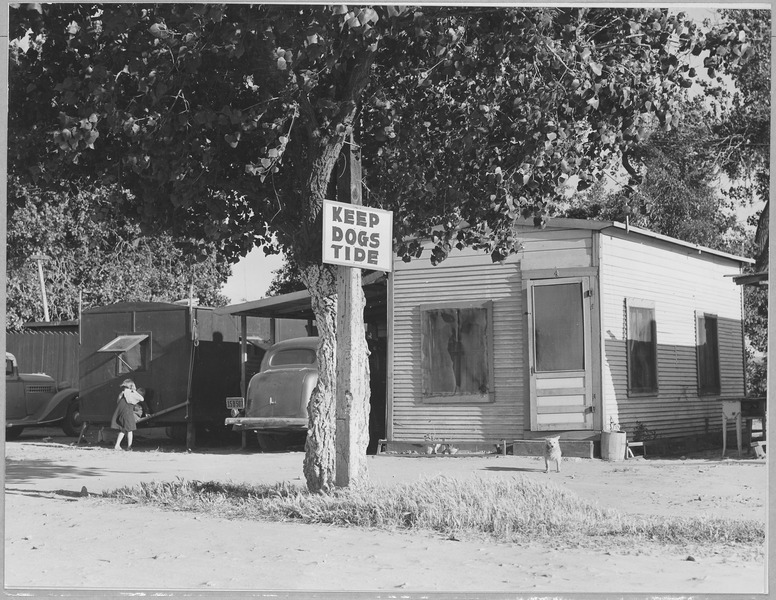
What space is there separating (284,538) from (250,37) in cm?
411

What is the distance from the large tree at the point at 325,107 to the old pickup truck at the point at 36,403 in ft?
39.9

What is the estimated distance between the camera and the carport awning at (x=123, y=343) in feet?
63.3

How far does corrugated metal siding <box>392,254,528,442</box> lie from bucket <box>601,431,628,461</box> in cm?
132

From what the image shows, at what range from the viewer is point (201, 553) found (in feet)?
24.5

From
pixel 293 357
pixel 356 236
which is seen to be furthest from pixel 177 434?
pixel 356 236

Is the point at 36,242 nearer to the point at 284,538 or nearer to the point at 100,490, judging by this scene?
the point at 100,490

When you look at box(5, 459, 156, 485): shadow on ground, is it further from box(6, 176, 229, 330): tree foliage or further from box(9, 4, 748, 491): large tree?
box(9, 4, 748, 491): large tree

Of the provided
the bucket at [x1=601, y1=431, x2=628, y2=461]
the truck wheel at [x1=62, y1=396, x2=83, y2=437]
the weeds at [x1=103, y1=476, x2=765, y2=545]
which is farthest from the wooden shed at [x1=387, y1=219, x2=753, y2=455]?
the truck wheel at [x1=62, y1=396, x2=83, y2=437]

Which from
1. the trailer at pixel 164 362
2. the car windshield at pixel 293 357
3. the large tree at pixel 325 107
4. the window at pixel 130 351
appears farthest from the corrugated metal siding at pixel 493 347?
the window at pixel 130 351

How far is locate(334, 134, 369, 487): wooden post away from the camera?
9461 mm

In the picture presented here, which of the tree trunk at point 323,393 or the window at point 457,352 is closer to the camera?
the tree trunk at point 323,393

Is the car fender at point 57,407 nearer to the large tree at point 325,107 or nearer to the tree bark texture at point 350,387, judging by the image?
the large tree at point 325,107

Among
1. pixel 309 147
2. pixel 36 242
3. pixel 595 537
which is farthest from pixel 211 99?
pixel 36 242

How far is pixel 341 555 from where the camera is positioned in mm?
7242
